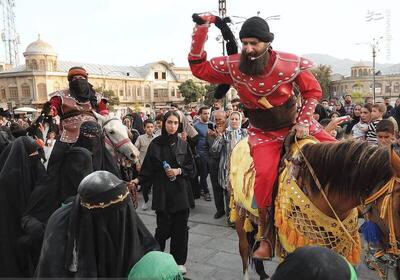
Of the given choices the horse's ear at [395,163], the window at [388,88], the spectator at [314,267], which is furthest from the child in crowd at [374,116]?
the window at [388,88]

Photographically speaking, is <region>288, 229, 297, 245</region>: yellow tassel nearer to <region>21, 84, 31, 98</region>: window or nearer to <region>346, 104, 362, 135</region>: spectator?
<region>346, 104, 362, 135</region>: spectator

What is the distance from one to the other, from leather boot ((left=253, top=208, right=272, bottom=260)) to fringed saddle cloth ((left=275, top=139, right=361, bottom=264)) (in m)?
0.19

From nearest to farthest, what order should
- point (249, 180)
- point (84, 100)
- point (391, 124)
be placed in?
point (249, 180)
point (391, 124)
point (84, 100)

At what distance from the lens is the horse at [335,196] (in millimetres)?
2303

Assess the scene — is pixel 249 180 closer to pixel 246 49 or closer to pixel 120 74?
pixel 246 49

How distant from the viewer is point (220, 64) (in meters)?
3.44

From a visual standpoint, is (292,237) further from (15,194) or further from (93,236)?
(15,194)

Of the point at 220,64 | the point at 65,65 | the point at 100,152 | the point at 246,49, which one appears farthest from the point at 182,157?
the point at 65,65

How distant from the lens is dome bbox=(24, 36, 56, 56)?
2399 inches

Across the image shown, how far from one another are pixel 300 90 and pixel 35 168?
257 centimetres

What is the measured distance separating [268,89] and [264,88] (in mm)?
37

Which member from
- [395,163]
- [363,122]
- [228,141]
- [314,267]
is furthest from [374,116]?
[314,267]

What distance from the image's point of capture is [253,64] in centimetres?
318

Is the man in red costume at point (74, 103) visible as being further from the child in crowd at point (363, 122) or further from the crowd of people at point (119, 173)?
the child in crowd at point (363, 122)
